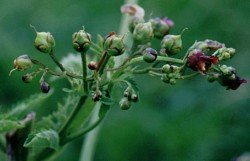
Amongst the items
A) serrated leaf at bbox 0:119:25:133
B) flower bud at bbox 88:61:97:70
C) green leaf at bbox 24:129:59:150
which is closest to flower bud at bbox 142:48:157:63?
flower bud at bbox 88:61:97:70

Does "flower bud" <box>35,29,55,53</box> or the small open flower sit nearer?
"flower bud" <box>35,29,55,53</box>

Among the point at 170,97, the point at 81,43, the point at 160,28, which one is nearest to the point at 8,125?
the point at 81,43

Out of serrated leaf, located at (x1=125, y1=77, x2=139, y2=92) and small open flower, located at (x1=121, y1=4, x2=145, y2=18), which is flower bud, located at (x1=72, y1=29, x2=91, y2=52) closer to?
serrated leaf, located at (x1=125, y1=77, x2=139, y2=92)

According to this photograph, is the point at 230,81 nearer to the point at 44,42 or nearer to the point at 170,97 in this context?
the point at 44,42

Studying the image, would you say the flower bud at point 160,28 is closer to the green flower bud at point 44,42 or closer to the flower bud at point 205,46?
the flower bud at point 205,46

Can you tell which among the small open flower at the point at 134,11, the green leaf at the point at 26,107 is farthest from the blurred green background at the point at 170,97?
the small open flower at the point at 134,11

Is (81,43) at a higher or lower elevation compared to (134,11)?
higher
